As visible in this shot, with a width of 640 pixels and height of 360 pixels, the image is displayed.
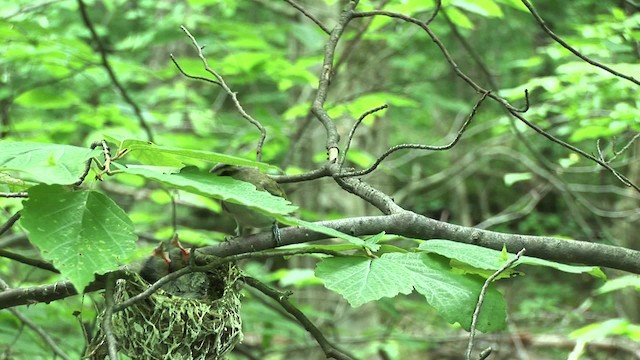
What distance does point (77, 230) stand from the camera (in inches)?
41.2

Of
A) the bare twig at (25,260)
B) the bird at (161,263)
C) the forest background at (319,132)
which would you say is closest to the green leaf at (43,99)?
the forest background at (319,132)

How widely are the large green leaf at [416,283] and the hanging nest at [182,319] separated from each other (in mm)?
281

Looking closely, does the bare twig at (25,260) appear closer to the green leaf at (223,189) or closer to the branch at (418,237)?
the branch at (418,237)

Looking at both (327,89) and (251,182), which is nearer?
(251,182)

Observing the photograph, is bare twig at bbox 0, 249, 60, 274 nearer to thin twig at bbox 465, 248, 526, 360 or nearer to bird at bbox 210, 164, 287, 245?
bird at bbox 210, 164, 287, 245

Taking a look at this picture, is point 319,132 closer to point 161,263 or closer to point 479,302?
point 161,263

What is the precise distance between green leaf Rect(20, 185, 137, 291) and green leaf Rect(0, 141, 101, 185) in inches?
1.8

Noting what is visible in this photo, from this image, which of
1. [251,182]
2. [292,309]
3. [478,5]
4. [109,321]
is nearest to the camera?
[109,321]

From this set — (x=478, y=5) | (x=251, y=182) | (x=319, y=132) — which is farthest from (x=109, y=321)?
(x=319, y=132)

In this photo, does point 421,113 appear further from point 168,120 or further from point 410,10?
point 410,10

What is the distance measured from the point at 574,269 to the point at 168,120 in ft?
12.0

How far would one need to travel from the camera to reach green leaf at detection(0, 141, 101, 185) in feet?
3.18

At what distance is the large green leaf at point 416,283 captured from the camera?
1.17 meters

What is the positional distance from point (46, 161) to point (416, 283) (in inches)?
25.0
